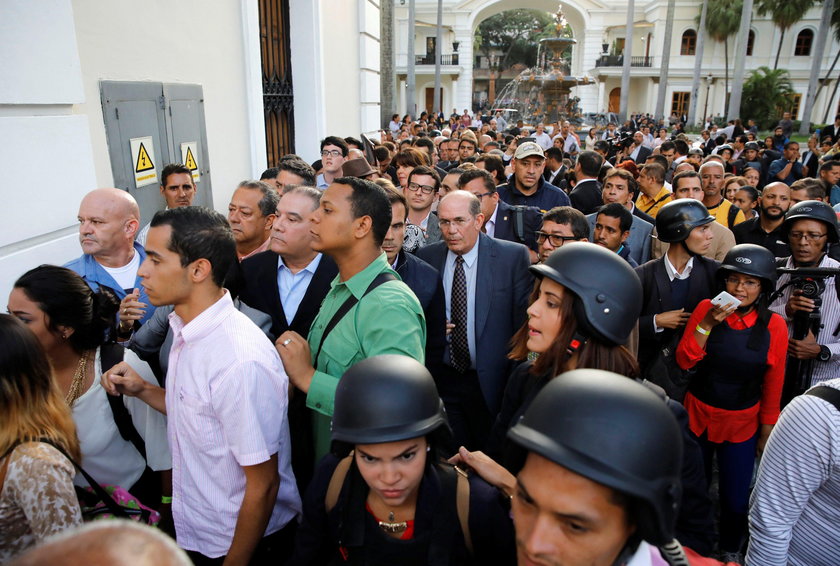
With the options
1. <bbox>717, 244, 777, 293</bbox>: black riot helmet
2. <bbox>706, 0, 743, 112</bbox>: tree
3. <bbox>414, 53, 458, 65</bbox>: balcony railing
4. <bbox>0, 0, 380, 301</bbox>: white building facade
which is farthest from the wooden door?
<bbox>706, 0, 743, 112</bbox>: tree

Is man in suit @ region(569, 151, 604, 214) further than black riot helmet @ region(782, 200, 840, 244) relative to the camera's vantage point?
Yes

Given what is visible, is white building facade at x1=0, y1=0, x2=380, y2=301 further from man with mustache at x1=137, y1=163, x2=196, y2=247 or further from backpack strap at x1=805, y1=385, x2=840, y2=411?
backpack strap at x1=805, y1=385, x2=840, y2=411

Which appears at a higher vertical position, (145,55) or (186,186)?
(145,55)

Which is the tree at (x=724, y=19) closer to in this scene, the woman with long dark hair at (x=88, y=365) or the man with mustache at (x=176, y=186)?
the man with mustache at (x=176, y=186)

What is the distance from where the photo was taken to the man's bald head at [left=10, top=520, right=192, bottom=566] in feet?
2.56

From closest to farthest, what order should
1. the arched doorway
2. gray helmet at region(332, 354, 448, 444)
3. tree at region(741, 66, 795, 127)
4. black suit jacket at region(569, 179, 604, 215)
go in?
gray helmet at region(332, 354, 448, 444)
black suit jacket at region(569, 179, 604, 215)
tree at region(741, 66, 795, 127)
the arched doorway

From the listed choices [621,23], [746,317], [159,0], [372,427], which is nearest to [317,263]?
[372,427]

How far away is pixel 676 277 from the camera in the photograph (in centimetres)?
409

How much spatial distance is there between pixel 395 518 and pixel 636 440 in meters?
0.95

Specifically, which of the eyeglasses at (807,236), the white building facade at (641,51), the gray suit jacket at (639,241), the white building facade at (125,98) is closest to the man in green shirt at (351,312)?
the white building facade at (125,98)

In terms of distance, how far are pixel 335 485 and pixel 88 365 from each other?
1326mm

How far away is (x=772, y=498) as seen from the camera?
2.09 m

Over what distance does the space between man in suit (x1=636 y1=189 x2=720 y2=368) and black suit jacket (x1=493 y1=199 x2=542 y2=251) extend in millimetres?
1262

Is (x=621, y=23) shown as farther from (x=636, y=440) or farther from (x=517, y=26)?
(x=636, y=440)
